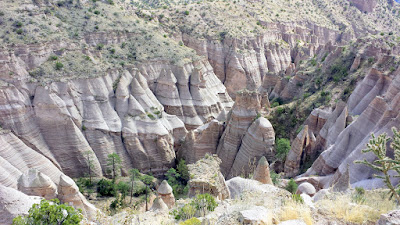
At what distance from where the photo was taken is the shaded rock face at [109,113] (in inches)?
1270

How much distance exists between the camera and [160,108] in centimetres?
3984

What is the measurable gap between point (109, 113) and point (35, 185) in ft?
48.4

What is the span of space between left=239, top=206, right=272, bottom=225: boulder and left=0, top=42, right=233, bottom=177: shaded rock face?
85.8ft

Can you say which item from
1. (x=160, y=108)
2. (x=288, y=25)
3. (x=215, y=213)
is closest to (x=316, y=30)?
(x=288, y=25)

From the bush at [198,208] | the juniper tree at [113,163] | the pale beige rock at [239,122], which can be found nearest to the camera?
the bush at [198,208]

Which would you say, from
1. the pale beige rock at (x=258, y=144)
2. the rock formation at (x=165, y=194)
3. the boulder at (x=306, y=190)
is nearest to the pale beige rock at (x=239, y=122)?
the pale beige rock at (x=258, y=144)

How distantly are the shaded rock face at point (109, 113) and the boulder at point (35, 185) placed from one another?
9.31 metres

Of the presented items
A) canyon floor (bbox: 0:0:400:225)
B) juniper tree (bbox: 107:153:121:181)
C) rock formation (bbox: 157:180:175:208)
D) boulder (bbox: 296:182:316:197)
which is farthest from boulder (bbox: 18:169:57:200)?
boulder (bbox: 296:182:316:197)

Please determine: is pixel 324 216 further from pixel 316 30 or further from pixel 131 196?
pixel 316 30

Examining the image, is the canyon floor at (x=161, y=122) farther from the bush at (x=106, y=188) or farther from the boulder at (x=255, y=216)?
the boulder at (x=255, y=216)

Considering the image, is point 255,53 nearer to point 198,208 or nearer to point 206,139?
point 206,139

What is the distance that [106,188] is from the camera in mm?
30766

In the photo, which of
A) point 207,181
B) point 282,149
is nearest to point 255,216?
point 207,181

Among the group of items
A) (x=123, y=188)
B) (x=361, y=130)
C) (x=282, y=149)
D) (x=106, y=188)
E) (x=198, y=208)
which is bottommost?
(x=106, y=188)
